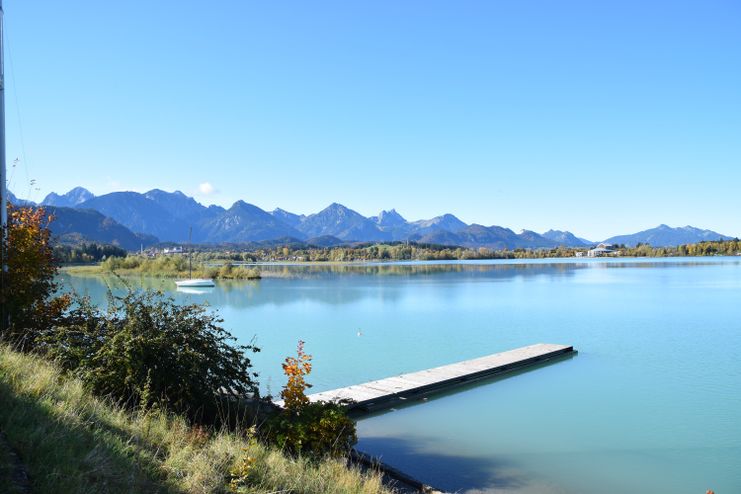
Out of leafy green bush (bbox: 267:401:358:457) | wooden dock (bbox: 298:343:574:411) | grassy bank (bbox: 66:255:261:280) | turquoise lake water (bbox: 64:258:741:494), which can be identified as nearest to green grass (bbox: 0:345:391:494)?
leafy green bush (bbox: 267:401:358:457)

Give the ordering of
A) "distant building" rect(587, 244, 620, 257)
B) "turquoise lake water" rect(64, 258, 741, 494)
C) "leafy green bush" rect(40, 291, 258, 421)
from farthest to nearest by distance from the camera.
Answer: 1. "distant building" rect(587, 244, 620, 257)
2. "turquoise lake water" rect(64, 258, 741, 494)
3. "leafy green bush" rect(40, 291, 258, 421)

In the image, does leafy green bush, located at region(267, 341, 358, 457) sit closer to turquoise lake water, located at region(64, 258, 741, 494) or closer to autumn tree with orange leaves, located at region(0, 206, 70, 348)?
turquoise lake water, located at region(64, 258, 741, 494)

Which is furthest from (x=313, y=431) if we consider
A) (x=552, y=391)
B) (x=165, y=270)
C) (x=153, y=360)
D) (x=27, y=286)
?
(x=165, y=270)

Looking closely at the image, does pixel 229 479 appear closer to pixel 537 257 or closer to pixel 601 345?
pixel 601 345

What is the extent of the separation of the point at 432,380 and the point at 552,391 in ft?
10.5

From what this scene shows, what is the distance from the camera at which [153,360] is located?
764cm

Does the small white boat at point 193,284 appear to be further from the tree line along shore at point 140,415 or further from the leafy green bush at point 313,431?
the leafy green bush at point 313,431

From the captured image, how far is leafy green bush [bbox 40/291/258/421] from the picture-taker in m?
7.38

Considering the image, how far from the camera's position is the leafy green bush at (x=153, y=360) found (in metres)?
7.38

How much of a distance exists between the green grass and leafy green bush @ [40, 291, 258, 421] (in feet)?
1.30

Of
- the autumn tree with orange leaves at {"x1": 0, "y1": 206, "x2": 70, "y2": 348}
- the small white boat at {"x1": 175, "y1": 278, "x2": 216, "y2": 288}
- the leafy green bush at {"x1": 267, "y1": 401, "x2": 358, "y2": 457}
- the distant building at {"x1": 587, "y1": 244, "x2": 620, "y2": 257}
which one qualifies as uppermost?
the distant building at {"x1": 587, "y1": 244, "x2": 620, "y2": 257}

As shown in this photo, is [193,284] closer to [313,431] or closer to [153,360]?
[153,360]

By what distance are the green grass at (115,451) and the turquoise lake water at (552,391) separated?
338 centimetres

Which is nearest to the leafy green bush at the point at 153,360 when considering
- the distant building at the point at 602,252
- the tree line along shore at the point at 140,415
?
the tree line along shore at the point at 140,415
